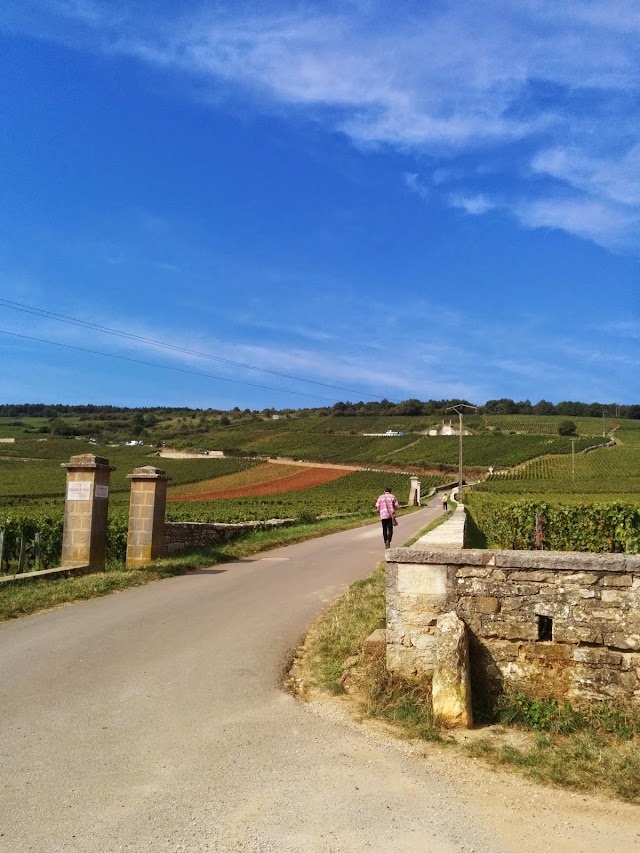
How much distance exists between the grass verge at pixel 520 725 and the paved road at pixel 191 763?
1.28ft

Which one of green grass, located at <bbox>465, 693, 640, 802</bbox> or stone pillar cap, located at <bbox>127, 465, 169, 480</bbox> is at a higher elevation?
stone pillar cap, located at <bbox>127, 465, 169, 480</bbox>

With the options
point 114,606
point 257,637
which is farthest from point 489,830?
point 114,606

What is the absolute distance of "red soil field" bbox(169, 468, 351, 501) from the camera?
5650 cm

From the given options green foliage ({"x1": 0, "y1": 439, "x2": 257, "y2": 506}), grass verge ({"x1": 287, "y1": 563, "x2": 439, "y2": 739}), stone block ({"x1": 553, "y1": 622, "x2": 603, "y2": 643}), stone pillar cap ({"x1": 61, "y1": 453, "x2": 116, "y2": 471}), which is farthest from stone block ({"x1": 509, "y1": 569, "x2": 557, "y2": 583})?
green foliage ({"x1": 0, "y1": 439, "x2": 257, "y2": 506})

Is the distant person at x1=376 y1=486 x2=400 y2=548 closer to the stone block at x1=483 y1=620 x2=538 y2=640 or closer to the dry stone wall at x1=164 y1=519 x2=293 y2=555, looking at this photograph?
the dry stone wall at x1=164 y1=519 x2=293 y2=555

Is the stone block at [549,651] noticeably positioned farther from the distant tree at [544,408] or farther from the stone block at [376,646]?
the distant tree at [544,408]

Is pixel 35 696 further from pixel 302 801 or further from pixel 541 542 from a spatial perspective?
pixel 541 542

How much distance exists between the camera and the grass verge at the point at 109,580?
8.91 m

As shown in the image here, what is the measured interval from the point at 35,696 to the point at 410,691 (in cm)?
308

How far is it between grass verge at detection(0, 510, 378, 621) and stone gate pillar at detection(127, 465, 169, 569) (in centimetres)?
34

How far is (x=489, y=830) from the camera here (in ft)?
11.3

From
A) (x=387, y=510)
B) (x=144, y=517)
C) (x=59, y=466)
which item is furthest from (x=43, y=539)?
(x=59, y=466)

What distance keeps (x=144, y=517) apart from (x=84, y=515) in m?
1.49

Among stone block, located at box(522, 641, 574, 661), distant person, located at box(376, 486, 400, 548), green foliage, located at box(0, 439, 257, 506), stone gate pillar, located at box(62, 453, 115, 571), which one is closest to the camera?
stone block, located at box(522, 641, 574, 661)
